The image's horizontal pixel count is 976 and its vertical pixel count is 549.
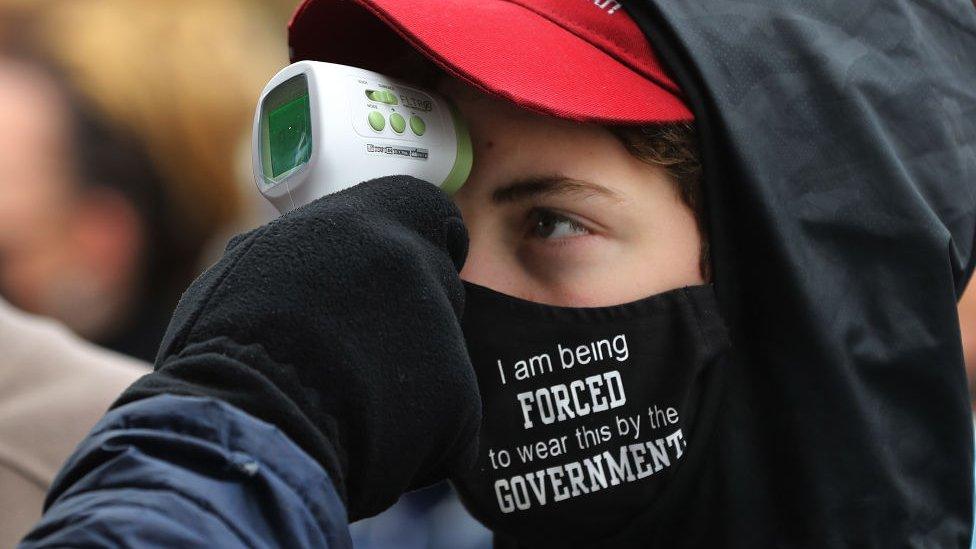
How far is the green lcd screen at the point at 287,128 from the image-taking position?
4.87 ft

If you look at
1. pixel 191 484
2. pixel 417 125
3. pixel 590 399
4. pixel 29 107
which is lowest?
pixel 590 399

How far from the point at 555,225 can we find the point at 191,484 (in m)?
0.82

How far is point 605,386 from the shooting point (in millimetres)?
1638

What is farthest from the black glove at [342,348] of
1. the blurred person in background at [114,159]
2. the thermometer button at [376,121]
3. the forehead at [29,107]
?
the forehead at [29,107]

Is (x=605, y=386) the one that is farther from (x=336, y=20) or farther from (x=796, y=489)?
(x=336, y=20)

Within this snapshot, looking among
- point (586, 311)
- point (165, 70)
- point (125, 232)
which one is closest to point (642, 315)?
point (586, 311)

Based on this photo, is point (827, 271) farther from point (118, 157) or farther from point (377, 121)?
point (118, 157)

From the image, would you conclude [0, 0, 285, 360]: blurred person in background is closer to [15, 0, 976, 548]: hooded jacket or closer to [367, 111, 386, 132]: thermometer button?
[367, 111, 386, 132]: thermometer button

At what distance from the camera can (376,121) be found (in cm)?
149

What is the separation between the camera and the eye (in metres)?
1.68

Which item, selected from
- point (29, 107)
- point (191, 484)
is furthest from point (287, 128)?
point (29, 107)

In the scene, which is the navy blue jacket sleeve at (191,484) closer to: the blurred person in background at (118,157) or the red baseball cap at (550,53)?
the red baseball cap at (550,53)

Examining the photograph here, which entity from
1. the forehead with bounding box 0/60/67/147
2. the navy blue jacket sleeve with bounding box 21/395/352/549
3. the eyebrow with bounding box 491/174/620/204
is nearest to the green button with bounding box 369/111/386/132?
the eyebrow with bounding box 491/174/620/204

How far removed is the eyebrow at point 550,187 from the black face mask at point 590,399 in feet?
0.49
